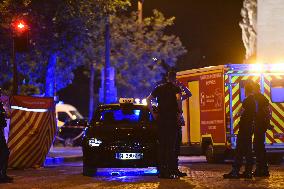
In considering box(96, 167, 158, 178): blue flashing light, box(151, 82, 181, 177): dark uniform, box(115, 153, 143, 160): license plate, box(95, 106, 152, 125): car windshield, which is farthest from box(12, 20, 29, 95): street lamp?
box(151, 82, 181, 177): dark uniform

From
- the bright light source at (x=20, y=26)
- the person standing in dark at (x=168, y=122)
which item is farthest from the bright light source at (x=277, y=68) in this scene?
the bright light source at (x=20, y=26)

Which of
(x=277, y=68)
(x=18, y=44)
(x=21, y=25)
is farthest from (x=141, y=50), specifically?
(x=277, y=68)

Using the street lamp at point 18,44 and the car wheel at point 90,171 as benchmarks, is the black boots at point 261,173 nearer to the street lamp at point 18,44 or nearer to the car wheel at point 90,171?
the car wheel at point 90,171

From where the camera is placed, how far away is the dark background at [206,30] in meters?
42.5

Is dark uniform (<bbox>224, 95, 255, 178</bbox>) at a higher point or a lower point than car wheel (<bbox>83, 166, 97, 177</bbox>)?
higher

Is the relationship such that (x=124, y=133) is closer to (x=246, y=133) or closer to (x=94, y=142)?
(x=94, y=142)

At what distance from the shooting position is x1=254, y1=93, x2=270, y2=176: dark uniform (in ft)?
43.5

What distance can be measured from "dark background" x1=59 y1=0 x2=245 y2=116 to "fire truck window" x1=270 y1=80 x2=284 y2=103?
70.8 ft

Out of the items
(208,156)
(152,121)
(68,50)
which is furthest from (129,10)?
(152,121)

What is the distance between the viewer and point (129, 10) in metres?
43.5

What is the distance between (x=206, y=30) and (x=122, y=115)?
32801mm

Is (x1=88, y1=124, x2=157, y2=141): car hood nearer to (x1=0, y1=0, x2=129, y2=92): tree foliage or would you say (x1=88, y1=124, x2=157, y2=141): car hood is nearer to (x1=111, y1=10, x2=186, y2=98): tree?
(x1=0, y1=0, x2=129, y2=92): tree foliage

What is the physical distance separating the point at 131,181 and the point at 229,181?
1611mm

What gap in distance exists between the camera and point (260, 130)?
13.5 meters
